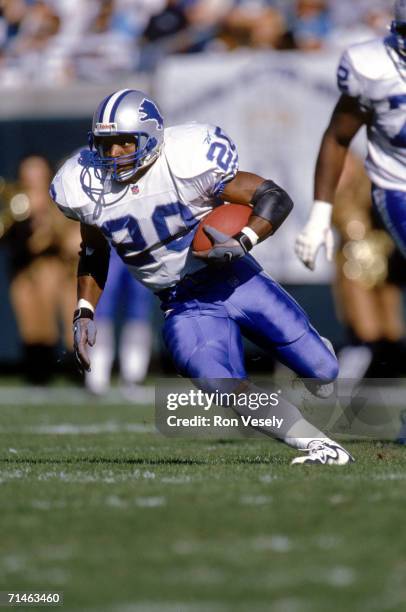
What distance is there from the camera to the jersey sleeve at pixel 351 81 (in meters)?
4.50

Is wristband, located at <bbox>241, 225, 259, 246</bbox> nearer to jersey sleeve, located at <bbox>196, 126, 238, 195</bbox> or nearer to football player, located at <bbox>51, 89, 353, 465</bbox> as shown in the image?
football player, located at <bbox>51, 89, 353, 465</bbox>

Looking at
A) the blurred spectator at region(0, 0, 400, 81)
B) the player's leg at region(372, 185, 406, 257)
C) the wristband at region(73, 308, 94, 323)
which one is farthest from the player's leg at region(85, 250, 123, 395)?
the wristband at region(73, 308, 94, 323)

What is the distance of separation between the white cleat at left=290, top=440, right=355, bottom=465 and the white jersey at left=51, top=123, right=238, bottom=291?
685mm

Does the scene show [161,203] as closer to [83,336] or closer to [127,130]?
[127,130]

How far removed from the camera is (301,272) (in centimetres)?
925

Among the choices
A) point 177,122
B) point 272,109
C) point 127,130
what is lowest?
point 177,122

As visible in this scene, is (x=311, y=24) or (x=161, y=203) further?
(x=311, y=24)

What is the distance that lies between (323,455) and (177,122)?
19.0ft

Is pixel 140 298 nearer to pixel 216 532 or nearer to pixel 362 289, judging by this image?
pixel 362 289

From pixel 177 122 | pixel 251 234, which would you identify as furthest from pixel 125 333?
pixel 251 234

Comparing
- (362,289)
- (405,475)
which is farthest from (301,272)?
(405,475)

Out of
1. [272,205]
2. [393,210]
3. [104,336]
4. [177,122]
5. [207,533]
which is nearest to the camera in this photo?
[207,533]

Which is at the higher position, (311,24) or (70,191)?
(70,191)

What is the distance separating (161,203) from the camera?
4.24m
